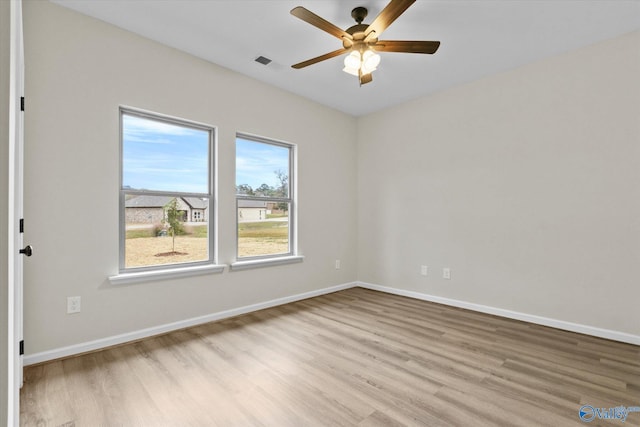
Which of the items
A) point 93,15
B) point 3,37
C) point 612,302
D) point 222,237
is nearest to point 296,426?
point 3,37

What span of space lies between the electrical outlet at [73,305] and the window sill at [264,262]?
134 centimetres

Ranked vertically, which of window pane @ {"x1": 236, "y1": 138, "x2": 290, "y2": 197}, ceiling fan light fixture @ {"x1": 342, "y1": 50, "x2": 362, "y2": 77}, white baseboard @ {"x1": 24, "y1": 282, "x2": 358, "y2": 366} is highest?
ceiling fan light fixture @ {"x1": 342, "y1": 50, "x2": 362, "y2": 77}

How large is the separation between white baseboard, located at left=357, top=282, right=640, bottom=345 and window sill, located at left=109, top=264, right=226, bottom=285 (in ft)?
8.43

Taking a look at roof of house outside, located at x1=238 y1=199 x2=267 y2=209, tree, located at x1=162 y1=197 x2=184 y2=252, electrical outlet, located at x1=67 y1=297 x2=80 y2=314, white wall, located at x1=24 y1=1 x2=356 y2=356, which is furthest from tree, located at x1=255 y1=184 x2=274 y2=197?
electrical outlet, located at x1=67 y1=297 x2=80 y2=314

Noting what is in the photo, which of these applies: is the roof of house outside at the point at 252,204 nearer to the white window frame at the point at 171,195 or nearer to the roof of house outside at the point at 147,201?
the white window frame at the point at 171,195

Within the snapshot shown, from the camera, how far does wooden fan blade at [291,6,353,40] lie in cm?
193

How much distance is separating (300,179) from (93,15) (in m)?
2.57

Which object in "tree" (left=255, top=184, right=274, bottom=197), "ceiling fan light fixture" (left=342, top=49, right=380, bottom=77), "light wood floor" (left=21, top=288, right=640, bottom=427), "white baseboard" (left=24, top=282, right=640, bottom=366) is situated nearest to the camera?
"light wood floor" (left=21, top=288, right=640, bottom=427)

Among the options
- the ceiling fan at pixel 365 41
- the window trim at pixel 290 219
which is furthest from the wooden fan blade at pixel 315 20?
the window trim at pixel 290 219

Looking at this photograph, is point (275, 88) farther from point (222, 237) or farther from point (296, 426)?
point (296, 426)

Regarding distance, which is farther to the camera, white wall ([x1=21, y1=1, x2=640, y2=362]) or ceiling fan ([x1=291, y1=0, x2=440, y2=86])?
white wall ([x1=21, y1=1, x2=640, y2=362])

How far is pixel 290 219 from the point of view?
164 inches

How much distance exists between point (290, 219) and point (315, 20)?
2552mm

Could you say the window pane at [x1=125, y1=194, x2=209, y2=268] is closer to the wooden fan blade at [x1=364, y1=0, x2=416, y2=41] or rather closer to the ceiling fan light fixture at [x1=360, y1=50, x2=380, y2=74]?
the ceiling fan light fixture at [x1=360, y1=50, x2=380, y2=74]
